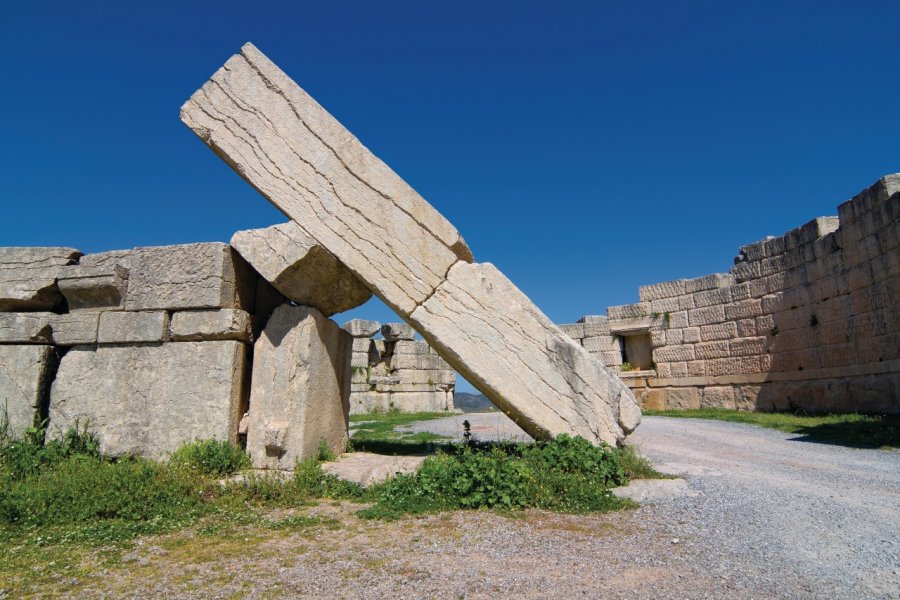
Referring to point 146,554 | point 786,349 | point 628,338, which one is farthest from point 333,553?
point 628,338

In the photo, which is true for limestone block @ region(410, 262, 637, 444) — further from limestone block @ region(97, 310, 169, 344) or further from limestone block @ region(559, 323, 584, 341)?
limestone block @ region(559, 323, 584, 341)

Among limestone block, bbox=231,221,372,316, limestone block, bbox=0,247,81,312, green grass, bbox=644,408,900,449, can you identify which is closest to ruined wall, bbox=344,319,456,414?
green grass, bbox=644,408,900,449

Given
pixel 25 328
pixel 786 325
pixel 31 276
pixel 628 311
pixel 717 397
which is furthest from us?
pixel 628 311

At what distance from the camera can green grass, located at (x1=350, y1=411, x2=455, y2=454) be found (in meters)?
7.06

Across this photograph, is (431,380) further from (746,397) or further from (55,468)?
(55,468)

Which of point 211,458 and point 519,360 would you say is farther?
point 519,360

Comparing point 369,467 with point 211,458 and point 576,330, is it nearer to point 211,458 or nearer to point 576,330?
point 211,458

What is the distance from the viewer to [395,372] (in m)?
18.2

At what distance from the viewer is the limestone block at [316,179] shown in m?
5.66

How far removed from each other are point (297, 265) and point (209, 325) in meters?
1.13

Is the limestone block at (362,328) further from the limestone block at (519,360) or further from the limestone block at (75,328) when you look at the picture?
the limestone block at (519,360)

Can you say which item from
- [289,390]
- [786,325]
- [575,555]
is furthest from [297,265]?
[786,325]

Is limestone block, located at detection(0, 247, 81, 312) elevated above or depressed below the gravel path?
above

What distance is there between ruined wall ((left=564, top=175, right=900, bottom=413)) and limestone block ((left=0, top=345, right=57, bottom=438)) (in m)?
12.8
